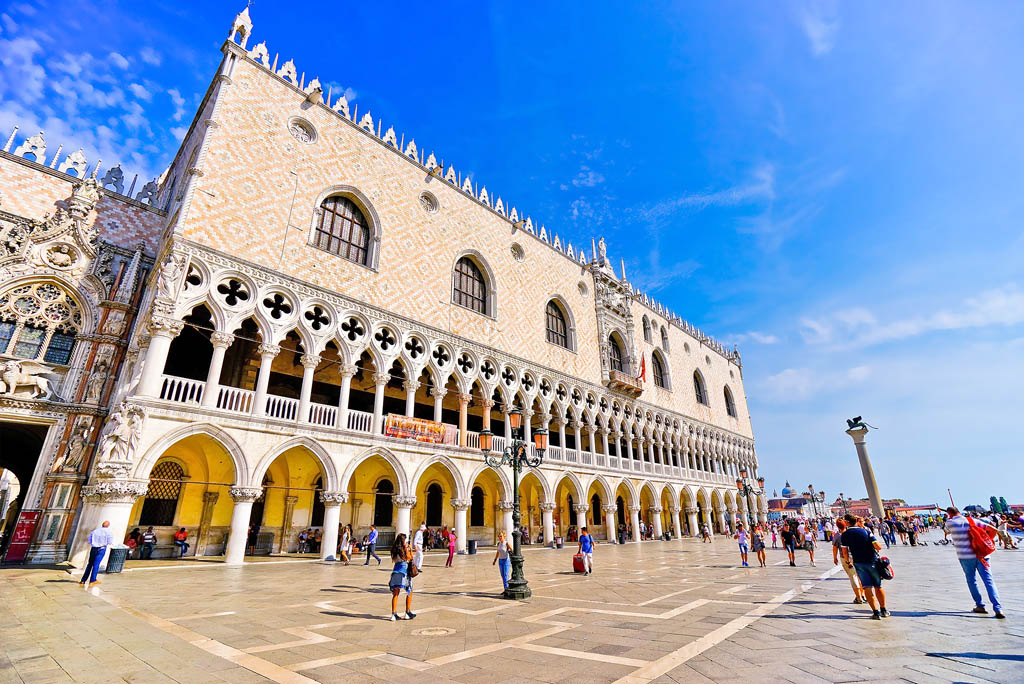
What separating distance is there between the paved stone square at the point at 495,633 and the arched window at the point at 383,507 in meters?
8.83

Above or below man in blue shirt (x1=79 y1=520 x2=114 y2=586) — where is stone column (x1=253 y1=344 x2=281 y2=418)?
above

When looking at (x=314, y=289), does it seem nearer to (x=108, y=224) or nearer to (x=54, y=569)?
(x=108, y=224)

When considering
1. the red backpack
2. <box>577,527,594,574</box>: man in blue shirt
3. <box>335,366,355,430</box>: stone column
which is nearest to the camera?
the red backpack

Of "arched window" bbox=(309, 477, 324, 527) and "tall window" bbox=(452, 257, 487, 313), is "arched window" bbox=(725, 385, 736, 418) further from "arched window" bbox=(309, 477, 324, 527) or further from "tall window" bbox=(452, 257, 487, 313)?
"arched window" bbox=(309, 477, 324, 527)

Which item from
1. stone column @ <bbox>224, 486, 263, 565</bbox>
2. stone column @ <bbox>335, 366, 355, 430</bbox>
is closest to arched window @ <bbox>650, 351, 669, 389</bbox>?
stone column @ <bbox>335, 366, 355, 430</bbox>

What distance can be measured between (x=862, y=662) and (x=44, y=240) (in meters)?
19.3

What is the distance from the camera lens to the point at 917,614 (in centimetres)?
578

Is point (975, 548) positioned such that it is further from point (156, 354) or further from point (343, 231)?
point (343, 231)

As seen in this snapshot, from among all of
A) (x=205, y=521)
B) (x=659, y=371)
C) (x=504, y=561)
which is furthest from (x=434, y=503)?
(x=659, y=371)

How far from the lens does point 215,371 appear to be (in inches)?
480

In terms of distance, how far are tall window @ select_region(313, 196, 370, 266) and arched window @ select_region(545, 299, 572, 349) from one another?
10.5 metres

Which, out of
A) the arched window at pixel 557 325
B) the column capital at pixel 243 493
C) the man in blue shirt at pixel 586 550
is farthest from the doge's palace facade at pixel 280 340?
the man in blue shirt at pixel 586 550

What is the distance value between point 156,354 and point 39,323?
14.7 ft

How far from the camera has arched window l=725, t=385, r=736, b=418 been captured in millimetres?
39844
